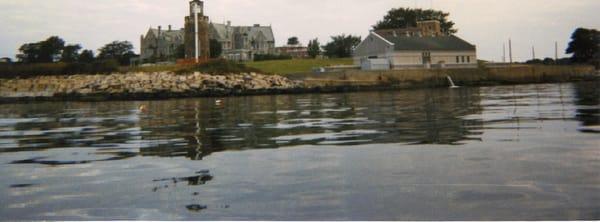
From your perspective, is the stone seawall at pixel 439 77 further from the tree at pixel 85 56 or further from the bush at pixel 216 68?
the tree at pixel 85 56

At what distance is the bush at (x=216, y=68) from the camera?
51066mm

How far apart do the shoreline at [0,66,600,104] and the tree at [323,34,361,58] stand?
32.4 meters

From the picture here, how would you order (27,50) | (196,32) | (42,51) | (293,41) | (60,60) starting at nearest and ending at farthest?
(27,50) < (42,51) < (60,60) < (196,32) < (293,41)

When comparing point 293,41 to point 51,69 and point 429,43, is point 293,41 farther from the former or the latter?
point 51,69

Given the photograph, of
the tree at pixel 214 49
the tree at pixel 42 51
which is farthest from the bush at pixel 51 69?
the tree at pixel 214 49

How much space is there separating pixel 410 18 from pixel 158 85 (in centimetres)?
5678

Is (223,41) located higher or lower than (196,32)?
higher

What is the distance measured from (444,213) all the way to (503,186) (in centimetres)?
113

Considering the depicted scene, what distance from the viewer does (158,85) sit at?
45375 millimetres

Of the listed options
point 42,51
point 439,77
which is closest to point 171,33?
point 439,77

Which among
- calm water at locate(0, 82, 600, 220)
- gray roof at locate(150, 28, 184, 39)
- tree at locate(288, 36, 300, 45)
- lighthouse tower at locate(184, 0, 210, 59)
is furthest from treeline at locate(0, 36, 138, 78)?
tree at locate(288, 36, 300, 45)

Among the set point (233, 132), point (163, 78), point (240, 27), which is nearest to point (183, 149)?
point (233, 132)

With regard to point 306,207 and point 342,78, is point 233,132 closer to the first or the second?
point 306,207

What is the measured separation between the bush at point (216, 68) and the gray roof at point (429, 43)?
17.1 metres
